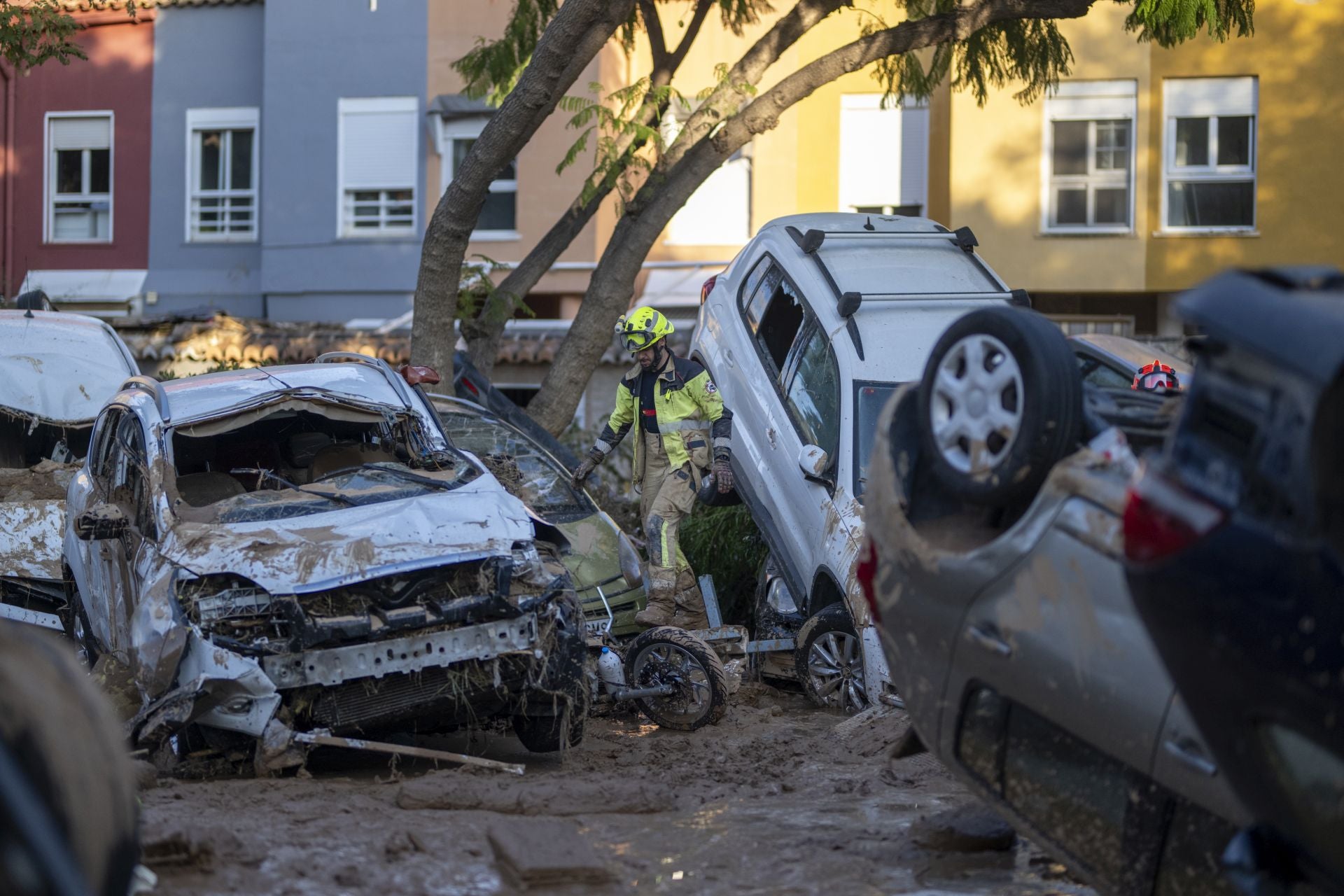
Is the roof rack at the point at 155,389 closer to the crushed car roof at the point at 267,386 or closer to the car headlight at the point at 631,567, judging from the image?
the crushed car roof at the point at 267,386

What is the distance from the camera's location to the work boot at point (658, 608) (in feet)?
27.1

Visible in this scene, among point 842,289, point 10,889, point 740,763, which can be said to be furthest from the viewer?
point 842,289

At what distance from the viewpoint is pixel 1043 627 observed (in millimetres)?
3428

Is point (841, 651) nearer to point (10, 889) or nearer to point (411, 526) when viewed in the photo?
point (411, 526)

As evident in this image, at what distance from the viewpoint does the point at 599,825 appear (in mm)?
5320

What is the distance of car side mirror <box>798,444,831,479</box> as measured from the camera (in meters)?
7.93

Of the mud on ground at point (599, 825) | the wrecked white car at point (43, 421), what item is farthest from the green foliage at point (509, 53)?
the mud on ground at point (599, 825)

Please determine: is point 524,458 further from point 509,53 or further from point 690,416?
point 509,53

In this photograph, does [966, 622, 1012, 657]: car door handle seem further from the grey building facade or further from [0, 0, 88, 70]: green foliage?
the grey building facade

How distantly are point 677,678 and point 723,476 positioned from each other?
1749 millimetres

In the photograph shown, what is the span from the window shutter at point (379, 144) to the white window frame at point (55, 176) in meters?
4.30

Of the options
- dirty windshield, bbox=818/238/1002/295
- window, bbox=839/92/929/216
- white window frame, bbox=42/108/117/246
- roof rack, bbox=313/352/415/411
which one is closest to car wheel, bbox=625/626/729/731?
roof rack, bbox=313/352/415/411

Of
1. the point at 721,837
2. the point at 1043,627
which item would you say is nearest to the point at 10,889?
the point at 1043,627

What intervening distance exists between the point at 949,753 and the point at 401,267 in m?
19.9
